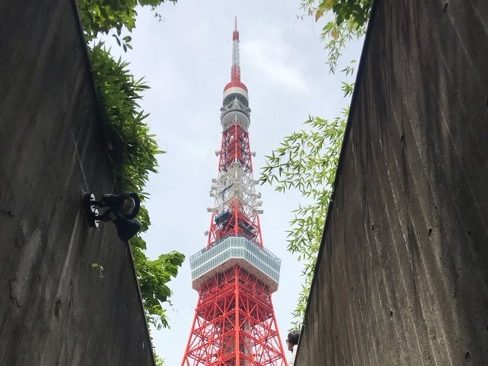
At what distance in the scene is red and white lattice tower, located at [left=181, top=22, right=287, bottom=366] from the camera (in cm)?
4006

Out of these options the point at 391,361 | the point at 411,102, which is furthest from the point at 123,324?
the point at 411,102

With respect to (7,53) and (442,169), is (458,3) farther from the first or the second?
(7,53)

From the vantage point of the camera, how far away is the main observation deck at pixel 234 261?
45500 millimetres

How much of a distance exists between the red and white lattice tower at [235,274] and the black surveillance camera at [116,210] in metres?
35.8

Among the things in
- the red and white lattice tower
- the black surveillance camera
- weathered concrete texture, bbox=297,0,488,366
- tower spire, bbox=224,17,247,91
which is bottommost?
weathered concrete texture, bbox=297,0,488,366

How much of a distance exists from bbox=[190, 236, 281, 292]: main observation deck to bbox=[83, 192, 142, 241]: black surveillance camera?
4139cm

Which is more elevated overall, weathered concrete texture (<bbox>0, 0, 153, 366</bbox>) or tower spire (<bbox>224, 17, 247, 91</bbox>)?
tower spire (<bbox>224, 17, 247, 91</bbox>)

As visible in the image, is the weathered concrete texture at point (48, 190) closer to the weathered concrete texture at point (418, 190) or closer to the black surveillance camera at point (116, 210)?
the black surveillance camera at point (116, 210)

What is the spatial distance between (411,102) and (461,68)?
1.88 ft

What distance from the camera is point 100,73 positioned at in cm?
402

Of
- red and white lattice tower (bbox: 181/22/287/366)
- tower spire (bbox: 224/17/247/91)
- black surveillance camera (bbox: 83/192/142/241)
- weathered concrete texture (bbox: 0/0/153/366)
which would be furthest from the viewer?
tower spire (bbox: 224/17/247/91)

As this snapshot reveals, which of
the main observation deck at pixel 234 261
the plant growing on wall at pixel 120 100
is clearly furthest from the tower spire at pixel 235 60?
the plant growing on wall at pixel 120 100

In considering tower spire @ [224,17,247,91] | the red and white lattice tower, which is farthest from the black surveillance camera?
tower spire @ [224,17,247,91]

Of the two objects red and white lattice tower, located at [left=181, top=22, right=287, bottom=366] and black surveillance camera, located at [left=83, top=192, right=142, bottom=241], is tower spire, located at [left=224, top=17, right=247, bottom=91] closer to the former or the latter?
red and white lattice tower, located at [left=181, top=22, right=287, bottom=366]
